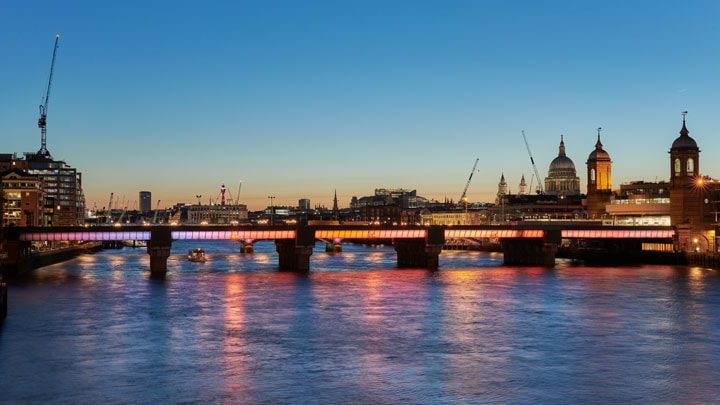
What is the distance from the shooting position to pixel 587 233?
147750 millimetres

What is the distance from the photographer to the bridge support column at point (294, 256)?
12469cm

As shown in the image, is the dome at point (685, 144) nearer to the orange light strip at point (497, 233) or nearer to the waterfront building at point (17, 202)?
the orange light strip at point (497, 233)

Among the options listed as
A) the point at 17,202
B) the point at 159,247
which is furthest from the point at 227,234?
the point at 17,202

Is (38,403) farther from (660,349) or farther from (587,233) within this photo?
(587,233)

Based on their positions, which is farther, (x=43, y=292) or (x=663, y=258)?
(x=663, y=258)

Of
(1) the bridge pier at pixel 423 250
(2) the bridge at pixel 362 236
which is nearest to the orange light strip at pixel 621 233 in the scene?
(2) the bridge at pixel 362 236

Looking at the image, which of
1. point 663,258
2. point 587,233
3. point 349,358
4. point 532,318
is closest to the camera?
point 349,358

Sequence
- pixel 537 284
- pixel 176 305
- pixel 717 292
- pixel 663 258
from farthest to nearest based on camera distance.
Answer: pixel 663 258, pixel 537 284, pixel 717 292, pixel 176 305

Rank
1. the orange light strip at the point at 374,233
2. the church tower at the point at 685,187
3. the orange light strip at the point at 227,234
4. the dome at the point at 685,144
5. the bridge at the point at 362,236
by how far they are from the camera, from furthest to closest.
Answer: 1. the dome at the point at 685,144
2. the church tower at the point at 685,187
3. the orange light strip at the point at 374,233
4. the orange light strip at the point at 227,234
5. the bridge at the point at 362,236

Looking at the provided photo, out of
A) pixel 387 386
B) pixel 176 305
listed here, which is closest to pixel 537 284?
pixel 176 305

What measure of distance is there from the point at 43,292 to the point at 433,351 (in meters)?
50.9

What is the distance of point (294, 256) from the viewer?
12694 cm

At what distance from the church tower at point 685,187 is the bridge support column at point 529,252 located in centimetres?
2469

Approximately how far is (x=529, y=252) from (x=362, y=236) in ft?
97.0
